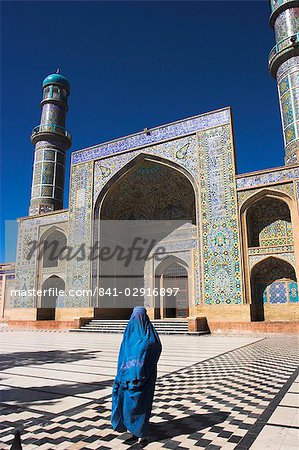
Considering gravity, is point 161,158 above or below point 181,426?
above

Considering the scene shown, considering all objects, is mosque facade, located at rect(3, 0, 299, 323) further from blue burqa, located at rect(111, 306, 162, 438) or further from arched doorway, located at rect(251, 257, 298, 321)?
blue burqa, located at rect(111, 306, 162, 438)

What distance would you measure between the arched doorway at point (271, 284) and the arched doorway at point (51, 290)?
6810mm

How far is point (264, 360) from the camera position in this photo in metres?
4.37

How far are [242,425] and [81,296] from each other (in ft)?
31.8

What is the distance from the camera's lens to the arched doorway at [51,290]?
503 inches

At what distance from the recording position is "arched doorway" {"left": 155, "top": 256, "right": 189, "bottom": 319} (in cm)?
1181

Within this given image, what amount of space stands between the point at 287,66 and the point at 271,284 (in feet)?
20.4

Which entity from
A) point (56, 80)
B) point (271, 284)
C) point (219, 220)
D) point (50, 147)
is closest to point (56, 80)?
point (56, 80)

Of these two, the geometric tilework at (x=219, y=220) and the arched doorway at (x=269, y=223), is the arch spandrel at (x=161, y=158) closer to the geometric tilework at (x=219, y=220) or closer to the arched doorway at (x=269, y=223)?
the geometric tilework at (x=219, y=220)

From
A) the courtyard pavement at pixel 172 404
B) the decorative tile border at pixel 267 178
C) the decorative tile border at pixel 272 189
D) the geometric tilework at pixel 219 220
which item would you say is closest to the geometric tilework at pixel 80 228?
the geometric tilework at pixel 219 220

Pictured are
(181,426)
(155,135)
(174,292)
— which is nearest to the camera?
(181,426)

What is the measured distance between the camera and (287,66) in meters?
10.2

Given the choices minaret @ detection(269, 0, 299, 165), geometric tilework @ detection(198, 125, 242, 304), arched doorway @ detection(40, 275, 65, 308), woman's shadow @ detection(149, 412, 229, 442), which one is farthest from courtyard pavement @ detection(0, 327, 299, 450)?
arched doorway @ detection(40, 275, 65, 308)
